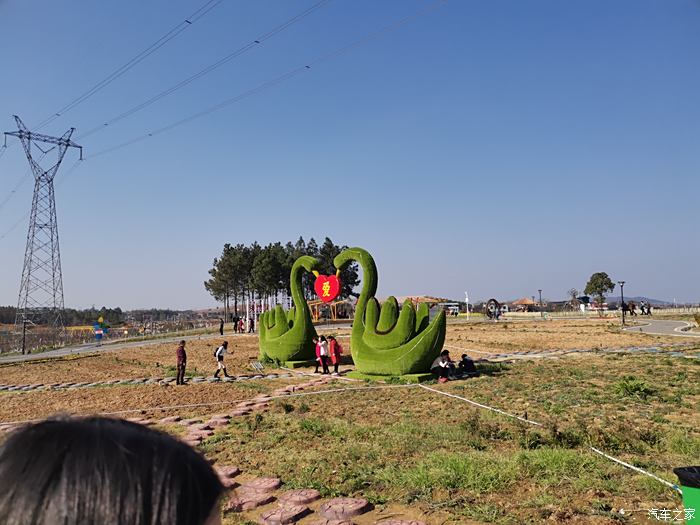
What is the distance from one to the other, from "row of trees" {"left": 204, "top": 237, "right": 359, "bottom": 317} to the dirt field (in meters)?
40.2

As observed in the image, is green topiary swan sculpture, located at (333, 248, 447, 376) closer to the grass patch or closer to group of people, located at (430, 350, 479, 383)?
group of people, located at (430, 350, 479, 383)

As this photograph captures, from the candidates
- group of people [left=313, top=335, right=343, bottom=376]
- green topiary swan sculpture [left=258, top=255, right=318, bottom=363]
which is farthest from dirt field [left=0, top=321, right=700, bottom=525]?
green topiary swan sculpture [left=258, top=255, right=318, bottom=363]

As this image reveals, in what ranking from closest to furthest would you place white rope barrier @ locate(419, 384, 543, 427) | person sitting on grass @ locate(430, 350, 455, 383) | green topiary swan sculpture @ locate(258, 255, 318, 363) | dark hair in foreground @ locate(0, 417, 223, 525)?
dark hair in foreground @ locate(0, 417, 223, 525), white rope barrier @ locate(419, 384, 543, 427), person sitting on grass @ locate(430, 350, 455, 383), green topiary swan sculpture @ locate(258, 255, 318, 363)

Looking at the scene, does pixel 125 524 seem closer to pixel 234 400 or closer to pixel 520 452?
pixel 520 452

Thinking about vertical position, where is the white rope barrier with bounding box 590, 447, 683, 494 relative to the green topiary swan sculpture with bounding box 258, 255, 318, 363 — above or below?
below

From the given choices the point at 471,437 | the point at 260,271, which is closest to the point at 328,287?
the point at 471,437

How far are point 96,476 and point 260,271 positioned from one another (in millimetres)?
53335

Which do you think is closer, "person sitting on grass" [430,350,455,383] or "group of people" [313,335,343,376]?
"person sitting on grass" [430,350,455,383]

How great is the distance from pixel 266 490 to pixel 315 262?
11.8 meters

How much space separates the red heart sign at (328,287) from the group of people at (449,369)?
4.94 metres

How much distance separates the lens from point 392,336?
12773mm

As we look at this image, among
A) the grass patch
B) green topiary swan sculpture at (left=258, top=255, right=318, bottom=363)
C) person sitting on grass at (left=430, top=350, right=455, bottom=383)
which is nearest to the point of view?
the grass patch

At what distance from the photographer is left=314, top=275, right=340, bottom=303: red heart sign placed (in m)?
16.6

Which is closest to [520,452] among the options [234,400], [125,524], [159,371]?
[125,524]
